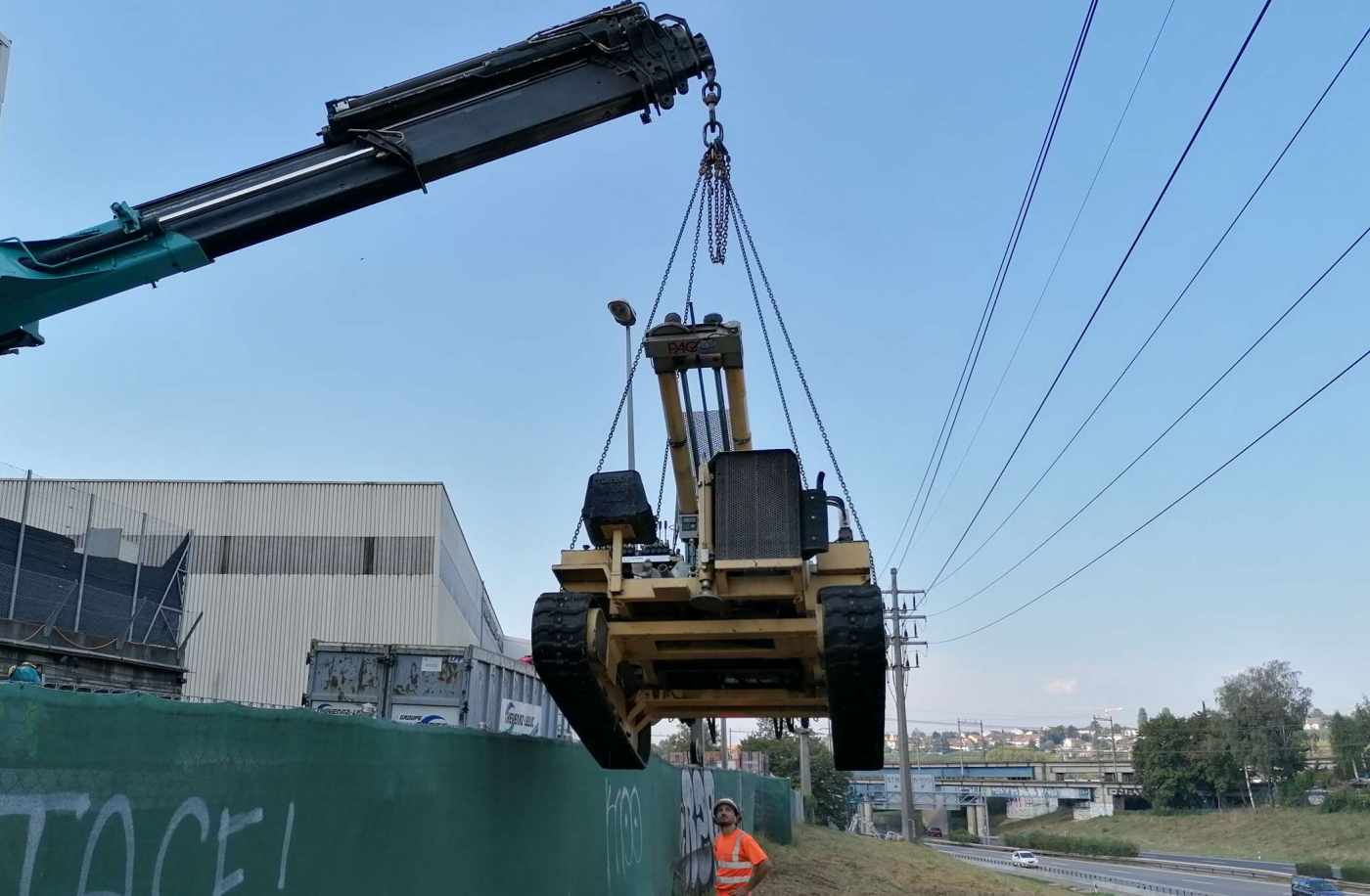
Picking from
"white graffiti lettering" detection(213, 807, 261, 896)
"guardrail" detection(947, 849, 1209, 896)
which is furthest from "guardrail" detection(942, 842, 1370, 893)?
"white graffiti lettering" detection(213, 807, 261, 896)

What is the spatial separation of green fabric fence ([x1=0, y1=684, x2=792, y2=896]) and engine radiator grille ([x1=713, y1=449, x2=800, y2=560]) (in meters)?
2.18

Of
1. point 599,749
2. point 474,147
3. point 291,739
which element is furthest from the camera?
point 474,147

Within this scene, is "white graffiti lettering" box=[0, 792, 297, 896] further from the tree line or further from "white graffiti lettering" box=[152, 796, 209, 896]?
the tree line

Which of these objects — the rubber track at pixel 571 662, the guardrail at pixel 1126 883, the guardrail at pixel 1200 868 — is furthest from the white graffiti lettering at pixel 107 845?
the guardrail at pixel 1200 868

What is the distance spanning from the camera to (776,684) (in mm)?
8914

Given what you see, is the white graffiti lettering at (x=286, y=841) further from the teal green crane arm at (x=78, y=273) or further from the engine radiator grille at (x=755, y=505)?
the teal green crane arm at (x=78, y=273)

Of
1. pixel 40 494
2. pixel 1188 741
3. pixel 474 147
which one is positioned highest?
pixel 474 147

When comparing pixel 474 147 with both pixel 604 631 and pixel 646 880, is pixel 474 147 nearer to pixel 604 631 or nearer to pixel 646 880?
pixel 604 631

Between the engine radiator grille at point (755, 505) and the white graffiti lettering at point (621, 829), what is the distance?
3.79 m

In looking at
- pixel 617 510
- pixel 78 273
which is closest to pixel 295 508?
pixel 78 273

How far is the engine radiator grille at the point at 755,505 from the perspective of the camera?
7.73m

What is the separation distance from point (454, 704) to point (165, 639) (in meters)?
9.08

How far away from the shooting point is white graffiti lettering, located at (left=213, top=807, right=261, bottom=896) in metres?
3.92

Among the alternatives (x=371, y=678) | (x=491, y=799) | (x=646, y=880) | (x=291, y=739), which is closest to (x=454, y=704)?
(x=371, y=678)
